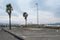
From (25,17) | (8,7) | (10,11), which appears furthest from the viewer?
(25,17)

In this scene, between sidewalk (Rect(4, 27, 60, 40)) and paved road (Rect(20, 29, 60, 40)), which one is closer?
paved road (Rect(20, 29, 60, 40))

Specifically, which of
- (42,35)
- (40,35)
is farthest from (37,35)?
(42,35)

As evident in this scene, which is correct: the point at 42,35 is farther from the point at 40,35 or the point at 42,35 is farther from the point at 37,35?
the point at 37,35

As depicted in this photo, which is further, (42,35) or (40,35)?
(40,35)

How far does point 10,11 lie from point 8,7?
20.0 feet

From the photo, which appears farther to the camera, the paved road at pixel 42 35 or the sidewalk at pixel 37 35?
the sidewalk at pixel 37 35

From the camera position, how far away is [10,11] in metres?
81.2

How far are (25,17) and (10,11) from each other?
1845 inches

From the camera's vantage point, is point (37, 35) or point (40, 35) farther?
point (40, 35)

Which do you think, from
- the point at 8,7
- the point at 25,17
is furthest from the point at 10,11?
the point at 25,17

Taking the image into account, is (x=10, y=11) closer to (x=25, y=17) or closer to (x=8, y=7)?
(x=8, y=7)

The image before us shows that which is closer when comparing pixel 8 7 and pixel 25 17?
pixel 8 7

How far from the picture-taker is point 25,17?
419 feet

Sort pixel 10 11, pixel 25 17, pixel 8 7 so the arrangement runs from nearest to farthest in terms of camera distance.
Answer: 1. pixel 10 11
2. pixel 8 7
3. pixel 25 17
